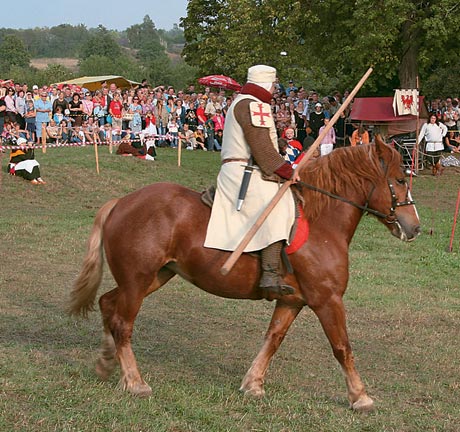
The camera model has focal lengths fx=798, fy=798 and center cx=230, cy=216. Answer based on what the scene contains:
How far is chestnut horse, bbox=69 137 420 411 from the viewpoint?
699 centimetres

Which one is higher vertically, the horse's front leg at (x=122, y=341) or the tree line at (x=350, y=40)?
the tree line at (x=350, y=40)

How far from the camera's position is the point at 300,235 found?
707cm

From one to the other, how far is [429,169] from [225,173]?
25.7 m

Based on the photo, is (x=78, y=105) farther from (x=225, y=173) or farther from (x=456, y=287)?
(x=225, y=173)

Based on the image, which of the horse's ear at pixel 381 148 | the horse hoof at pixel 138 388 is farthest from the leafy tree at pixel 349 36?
the horse hoof at pixel 138 388

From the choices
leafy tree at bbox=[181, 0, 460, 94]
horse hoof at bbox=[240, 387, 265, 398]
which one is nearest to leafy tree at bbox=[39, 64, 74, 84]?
leafy tree at bbox=[181, 0, 460, 94]

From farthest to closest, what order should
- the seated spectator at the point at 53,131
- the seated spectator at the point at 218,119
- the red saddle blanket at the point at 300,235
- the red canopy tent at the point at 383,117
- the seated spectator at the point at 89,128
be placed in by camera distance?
the seated spectator at the point at 218,119 → the red canopy tent at the point at 383,117 → the seated spectator at the point at 89,128 → the seated spectator at the point at 53,131 → the red saddle blanket at the point at 300,235

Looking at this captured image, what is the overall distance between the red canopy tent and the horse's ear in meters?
23.7

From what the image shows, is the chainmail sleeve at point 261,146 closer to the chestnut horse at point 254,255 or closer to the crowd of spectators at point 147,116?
the chestnut horse at point 254,255

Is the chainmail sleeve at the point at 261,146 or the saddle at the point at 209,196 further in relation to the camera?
the saddle at the point at 209,196

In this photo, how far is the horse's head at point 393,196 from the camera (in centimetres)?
736

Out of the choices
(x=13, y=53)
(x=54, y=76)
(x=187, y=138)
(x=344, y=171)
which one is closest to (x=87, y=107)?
(x=187, y=138)

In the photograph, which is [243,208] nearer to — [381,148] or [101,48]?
[381,148]

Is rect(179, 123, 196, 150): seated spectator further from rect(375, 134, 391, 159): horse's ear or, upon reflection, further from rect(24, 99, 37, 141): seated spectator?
rect(375, 134, 391, 159): horse's ear
